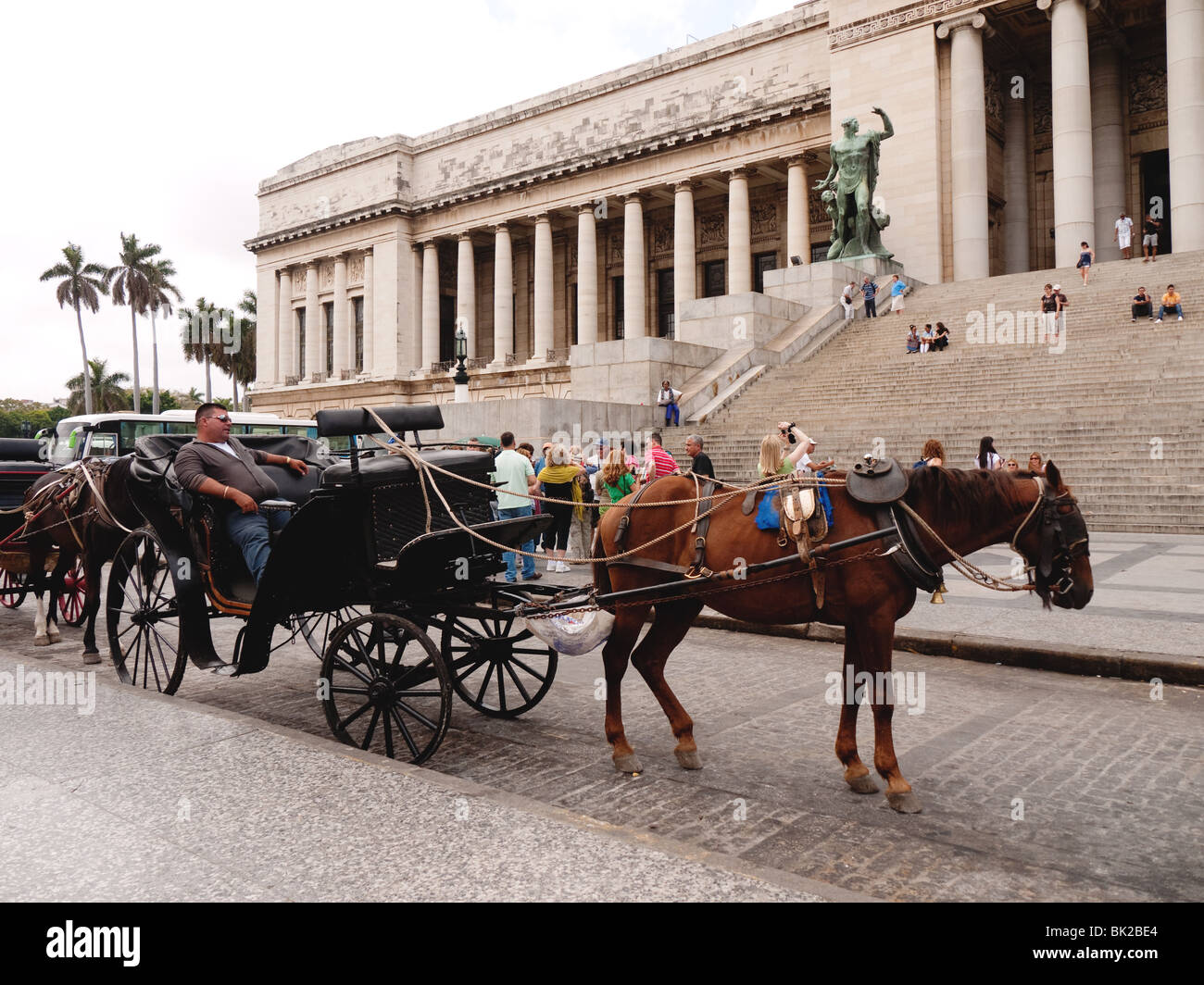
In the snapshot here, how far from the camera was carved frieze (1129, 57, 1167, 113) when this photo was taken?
34812 mm

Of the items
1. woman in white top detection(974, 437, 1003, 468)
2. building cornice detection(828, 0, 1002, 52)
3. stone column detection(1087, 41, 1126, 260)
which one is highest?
building cornice detection(828, 0, 1002, 52)

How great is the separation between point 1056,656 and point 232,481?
622cm

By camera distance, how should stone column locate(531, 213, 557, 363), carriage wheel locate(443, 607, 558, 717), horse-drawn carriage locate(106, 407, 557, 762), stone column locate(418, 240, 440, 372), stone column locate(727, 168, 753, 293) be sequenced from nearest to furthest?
horse-drawn carriage locate(106, 407, 557, 762), carriage wheel locate(443, 607, 558, 717), stone column locate(727, 168, 753, 293), stone column locate(531, 213, 557, 363), stone column locate(418, 240, 440, 372)

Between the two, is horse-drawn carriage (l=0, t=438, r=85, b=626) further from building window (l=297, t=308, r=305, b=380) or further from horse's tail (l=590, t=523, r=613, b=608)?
building window (l=297, t=308, r=305, b=380)

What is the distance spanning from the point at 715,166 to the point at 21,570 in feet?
125

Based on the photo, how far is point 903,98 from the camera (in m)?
34.6

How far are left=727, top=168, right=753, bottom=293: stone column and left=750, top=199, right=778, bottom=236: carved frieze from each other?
11.3 ft

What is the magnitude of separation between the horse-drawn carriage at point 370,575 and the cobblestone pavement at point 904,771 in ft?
1.55

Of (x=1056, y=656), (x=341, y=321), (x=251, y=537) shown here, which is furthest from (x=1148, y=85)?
(x=341, y=321)

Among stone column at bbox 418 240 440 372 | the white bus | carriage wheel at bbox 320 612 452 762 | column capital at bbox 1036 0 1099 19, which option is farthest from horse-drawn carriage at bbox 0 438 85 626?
stone column at bbox 418 240 440 372

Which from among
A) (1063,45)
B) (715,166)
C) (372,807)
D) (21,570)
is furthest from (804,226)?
(372,807)

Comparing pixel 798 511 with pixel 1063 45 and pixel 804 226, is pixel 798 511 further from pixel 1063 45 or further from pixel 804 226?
pixel 804 226

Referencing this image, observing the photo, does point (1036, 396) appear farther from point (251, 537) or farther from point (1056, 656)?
point (251, 537)

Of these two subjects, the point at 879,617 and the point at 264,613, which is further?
the point at 264,613
